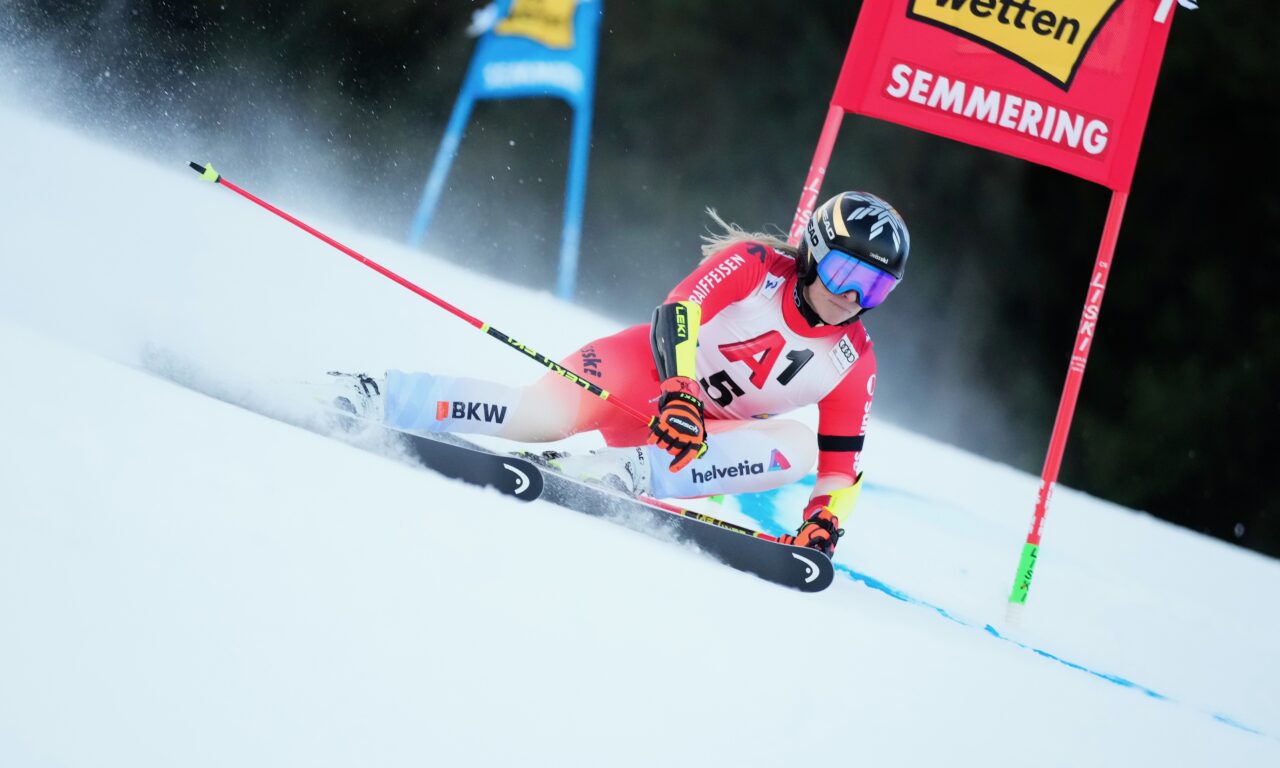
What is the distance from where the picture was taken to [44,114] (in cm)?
543

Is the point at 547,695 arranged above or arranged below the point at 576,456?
below

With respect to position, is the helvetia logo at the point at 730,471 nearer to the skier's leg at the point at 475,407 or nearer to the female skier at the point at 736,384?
the female skier at the point at 736,384

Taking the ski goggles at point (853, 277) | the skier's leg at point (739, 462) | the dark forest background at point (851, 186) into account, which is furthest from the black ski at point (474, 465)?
the dark forest background at point (851, 186)

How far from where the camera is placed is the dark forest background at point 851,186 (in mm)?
6891

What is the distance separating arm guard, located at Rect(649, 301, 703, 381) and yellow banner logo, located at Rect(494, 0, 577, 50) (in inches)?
196

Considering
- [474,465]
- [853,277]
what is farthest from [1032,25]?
[474,465]

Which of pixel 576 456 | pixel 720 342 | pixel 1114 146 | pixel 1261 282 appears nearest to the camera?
pixel 576 456

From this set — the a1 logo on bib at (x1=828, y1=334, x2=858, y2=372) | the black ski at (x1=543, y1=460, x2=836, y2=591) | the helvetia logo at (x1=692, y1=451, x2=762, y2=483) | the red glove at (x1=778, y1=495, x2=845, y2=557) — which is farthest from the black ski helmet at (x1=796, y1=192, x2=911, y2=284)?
the black ski at (x1=543, y1=460, x2=836, y2=591)

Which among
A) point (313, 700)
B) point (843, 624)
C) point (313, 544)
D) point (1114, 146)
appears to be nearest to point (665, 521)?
point (843, 624)

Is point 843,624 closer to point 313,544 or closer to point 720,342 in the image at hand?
point 720,342

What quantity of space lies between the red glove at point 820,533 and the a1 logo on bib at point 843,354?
1.26ft

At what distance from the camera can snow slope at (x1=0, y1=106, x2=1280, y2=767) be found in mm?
1267

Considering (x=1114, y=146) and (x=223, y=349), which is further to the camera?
(x=1114, y=146)

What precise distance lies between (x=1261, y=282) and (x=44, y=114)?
6.99 meters
